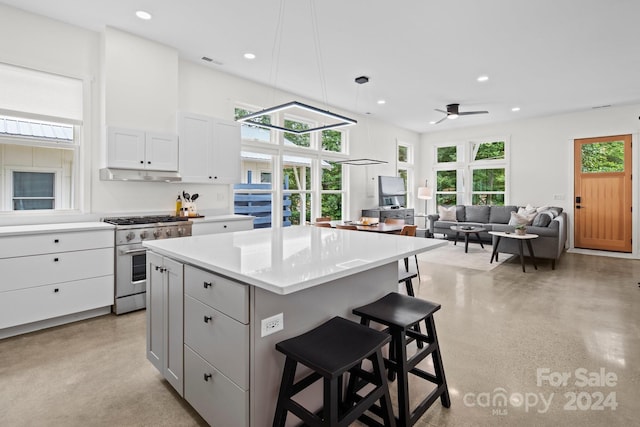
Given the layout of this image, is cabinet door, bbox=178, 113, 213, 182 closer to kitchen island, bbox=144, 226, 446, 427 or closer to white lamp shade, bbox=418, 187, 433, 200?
kitchen island, bbox=144, 226, 446, 427

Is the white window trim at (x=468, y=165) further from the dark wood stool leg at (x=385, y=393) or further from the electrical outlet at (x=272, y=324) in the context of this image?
the electrical outlet at (x=272, y=324)

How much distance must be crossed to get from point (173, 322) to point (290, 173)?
4.47m

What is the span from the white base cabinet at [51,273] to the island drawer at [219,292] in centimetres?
202

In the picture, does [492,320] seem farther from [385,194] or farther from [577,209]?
[577,209]

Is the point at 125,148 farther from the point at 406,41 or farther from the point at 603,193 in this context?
the point at 603,193

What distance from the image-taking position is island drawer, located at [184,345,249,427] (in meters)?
1.46

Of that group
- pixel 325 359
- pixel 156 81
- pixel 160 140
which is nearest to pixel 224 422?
pixel 325 359

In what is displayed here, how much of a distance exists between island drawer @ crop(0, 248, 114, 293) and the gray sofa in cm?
587

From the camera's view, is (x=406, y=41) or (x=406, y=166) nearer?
(x=406, y=41)

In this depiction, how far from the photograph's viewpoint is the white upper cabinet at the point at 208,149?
13.4ft

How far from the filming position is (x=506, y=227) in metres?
6.77

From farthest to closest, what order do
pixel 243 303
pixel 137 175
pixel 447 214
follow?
1. pixel 447 214
2. pixel 137 175
3. pixel 243 303

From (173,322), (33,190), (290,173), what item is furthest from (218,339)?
(290,173)

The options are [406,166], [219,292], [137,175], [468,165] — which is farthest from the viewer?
[406,166]
